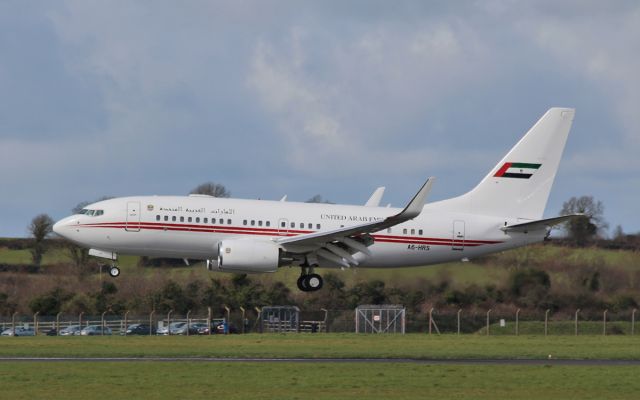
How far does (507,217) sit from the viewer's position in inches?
2242

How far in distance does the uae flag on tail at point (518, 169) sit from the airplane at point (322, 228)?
4 cm

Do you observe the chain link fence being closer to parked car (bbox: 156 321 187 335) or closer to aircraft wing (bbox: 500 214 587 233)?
parked car (bbox: 156 321 187 335)

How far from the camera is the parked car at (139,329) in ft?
202

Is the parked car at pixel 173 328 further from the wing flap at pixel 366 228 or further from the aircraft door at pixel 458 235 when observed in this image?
the aircraft door at pixel 458 235

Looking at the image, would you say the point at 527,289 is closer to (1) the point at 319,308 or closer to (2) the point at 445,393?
(1) the point at 319,308

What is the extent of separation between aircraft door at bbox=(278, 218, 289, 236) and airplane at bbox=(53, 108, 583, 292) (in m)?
0.04

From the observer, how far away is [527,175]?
58.1 metres

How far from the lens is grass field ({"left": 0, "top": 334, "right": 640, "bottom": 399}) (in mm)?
32969

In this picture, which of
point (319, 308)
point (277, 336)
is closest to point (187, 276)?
point (319, 308)

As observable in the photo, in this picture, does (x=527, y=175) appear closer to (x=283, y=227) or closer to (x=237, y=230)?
(x=283, y=227)

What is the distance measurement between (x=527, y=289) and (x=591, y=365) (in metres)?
20.4

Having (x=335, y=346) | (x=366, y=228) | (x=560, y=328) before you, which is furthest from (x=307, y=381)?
(x=560, y=328)

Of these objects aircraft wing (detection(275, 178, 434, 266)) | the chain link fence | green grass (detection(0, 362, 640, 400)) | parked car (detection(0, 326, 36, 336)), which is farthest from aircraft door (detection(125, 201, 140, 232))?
parked car (detection(0, 326, 36, 336))

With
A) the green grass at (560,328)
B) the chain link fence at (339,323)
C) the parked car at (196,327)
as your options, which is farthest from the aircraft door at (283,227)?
the green grass at (560,328)
